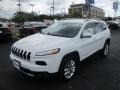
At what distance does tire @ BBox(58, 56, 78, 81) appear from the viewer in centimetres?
495

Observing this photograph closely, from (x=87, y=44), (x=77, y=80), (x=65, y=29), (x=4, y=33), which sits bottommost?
(x=77, y=80)

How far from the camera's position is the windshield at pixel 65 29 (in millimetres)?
5793

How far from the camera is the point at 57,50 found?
4.75 meters

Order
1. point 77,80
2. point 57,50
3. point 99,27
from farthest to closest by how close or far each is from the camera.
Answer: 1. point 99,27
2. point 77,80
3. point 57,50

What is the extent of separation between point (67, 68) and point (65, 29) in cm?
144

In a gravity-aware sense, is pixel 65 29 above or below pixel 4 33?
above

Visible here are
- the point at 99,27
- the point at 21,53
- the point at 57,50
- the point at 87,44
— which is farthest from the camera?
the point at 99,27

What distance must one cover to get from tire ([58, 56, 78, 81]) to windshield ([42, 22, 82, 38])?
755 mm

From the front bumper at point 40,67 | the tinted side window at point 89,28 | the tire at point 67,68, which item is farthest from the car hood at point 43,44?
the tinted side window at point 89,28

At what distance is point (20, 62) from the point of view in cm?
485

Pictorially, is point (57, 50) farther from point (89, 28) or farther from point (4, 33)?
point (4, 33)

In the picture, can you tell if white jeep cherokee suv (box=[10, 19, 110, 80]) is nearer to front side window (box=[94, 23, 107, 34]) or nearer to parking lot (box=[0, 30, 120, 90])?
parking lot (box=[0, 30, 120, 90])

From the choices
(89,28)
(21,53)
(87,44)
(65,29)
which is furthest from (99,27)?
(21,53)

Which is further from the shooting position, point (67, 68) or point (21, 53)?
point (67, 68)
